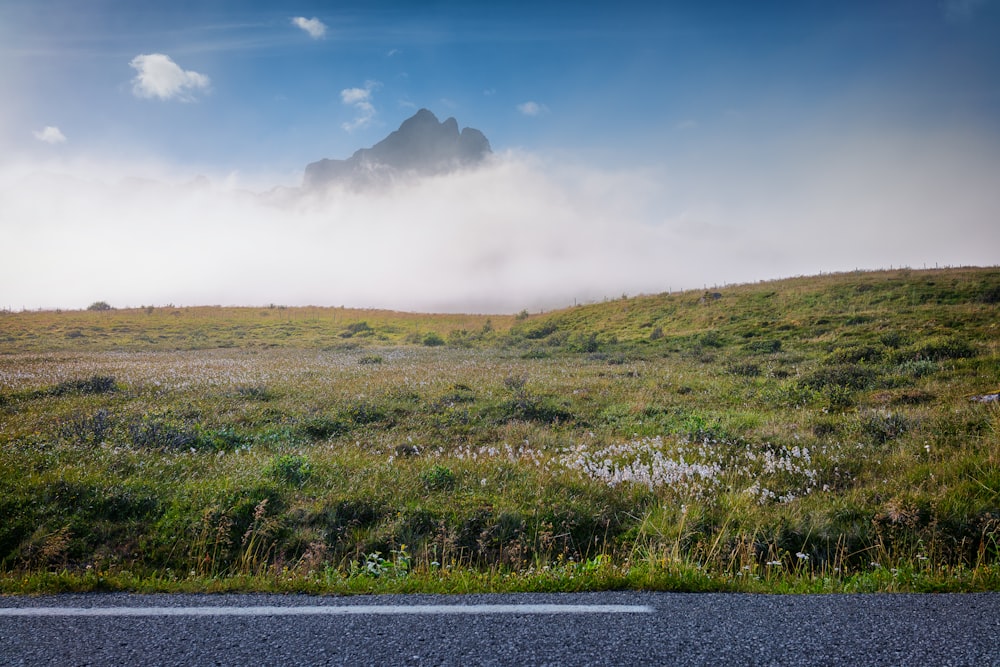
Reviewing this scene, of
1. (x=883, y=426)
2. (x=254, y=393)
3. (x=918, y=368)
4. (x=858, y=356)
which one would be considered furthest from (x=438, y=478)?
(x=858, y=356)

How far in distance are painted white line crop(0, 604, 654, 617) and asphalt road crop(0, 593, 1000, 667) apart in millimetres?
18

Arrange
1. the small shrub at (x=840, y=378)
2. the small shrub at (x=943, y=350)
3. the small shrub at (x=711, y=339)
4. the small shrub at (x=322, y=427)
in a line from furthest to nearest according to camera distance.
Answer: the small shrub at (x=711, y=339)
the small shrub at (x=943, y=350)
the small shrub at (x=840, y=378)
the small shrub at (x=322, y=427)

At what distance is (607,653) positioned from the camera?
12.5 feet

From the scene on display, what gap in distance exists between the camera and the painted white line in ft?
14.8

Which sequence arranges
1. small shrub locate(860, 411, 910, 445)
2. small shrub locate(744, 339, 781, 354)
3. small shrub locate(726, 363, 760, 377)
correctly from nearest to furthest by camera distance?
small shrub locate(860, 411, 910, 445) < small shrub locate(726, 363, 760, 377) < small shrub locate(744, 339, 781, 354)

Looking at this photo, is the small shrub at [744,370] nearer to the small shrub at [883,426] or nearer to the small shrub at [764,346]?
the small shrub at [764,346]

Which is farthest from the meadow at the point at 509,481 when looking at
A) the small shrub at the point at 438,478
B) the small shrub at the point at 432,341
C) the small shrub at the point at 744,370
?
the small shrub at the point at 432,341

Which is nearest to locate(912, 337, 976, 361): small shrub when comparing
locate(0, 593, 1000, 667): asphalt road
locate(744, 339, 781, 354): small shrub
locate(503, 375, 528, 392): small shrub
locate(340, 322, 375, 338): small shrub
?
locate(744, 339, 781, 354): small shrub

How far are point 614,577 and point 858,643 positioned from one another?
204 centimetres

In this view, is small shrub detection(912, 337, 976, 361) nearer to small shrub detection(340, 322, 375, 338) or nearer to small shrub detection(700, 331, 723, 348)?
small shrub detection(700, 331, 723, 348)

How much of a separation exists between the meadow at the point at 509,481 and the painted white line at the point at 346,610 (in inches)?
20.4

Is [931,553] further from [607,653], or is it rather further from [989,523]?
[607,653]

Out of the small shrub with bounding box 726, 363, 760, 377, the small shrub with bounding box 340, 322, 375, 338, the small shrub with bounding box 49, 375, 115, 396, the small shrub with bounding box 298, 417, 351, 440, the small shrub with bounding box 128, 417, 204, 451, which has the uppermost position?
the small shrub with bounding box 340, 322, 375, 338

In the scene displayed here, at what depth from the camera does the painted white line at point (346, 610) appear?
178 inches
